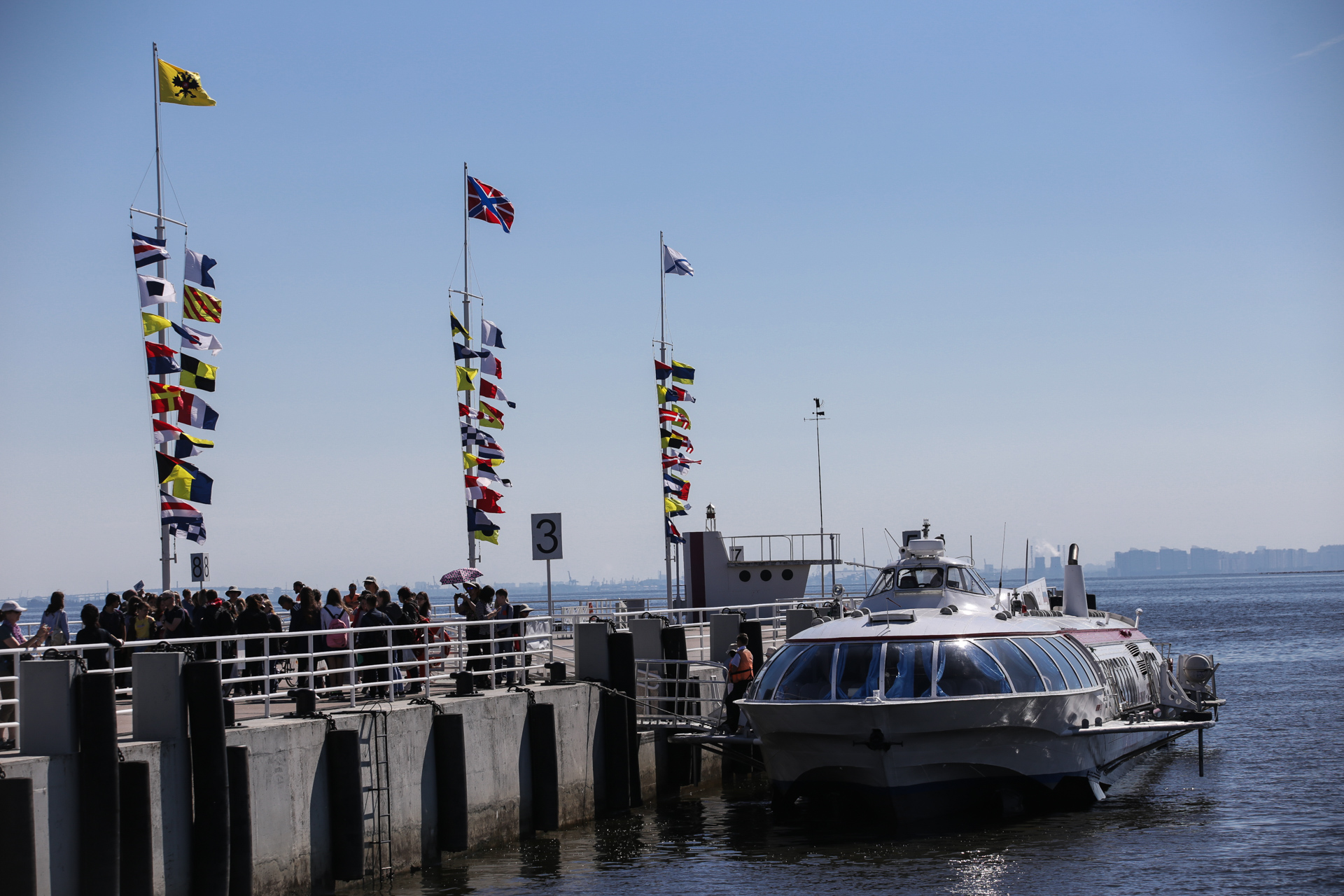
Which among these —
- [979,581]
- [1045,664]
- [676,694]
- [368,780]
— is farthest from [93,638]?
[979,581]

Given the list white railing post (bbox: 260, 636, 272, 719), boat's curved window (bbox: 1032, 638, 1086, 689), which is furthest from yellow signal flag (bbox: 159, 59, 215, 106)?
boat's curved window (bbox: 1032, 638, 1086, 689)

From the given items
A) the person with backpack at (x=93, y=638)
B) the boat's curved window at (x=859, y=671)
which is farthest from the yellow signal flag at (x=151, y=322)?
the boat's curved window at (x=859, y=671)

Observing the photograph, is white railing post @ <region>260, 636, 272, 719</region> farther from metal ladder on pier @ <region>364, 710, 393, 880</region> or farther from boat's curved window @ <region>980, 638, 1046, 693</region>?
boat's curved window @ <region>980, 638, 1046, 693</region>

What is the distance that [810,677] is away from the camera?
19.8 meters

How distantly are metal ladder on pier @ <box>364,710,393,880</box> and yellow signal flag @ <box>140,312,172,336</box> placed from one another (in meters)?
9.65

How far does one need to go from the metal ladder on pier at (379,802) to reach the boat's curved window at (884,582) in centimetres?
1095

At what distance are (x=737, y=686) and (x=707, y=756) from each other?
9.91 feet

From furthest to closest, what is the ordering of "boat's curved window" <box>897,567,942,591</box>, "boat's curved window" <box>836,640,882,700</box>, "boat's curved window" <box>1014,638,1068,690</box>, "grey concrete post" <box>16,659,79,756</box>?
"boat's curved window" <box>897,567,942,591</box> < "boat's curved window" <box>1014,638,1068,690</box> < "boat's curved window" <box>836,640,882,700</box> < "grey concrete post" <box>16,659,79,756</box>

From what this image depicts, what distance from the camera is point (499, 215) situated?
3197 centimetres

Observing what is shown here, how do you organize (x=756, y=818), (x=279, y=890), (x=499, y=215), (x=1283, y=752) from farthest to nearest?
1. (x=499, y=215)
2. (x=1283, y=752)
3. (x=756, y=818)
4. (x=279, y=890)

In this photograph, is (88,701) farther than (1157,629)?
No

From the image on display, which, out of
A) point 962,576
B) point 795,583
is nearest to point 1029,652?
point 962,576

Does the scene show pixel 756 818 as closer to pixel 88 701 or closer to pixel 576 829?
pixel 576 829

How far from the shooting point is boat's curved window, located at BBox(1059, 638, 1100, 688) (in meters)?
21.1
